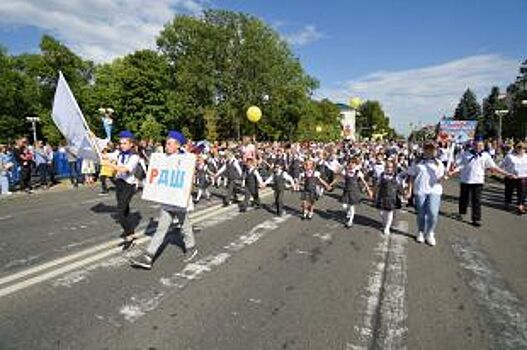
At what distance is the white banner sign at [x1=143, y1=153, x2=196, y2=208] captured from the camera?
275 inches

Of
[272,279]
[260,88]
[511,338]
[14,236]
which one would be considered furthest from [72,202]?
[260,88]

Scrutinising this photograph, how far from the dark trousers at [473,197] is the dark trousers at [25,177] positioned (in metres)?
14.7

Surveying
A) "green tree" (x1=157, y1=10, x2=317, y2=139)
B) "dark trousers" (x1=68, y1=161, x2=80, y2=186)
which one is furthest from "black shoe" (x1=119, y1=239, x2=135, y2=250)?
"green tree" (x1=157, y1=10, x2=317, y2=139)

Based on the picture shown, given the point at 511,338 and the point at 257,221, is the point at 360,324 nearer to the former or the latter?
the point at 511,338

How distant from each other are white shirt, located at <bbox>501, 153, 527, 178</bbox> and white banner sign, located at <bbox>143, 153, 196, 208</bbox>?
1014 centimetres

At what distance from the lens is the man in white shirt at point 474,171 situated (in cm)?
1116

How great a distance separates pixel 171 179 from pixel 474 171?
7606 mm

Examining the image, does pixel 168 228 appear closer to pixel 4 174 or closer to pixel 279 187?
pixel 279 187

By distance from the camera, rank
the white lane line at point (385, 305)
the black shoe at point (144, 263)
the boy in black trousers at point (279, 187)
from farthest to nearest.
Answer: the boy in black trousers at point (279, 187), the black shoe at point (144, 263), the white lane line at point (385, 305)

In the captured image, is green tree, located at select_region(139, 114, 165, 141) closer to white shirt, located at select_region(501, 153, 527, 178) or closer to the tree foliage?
the tree foliage

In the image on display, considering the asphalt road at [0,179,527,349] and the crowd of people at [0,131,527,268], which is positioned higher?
the crowd of people at [0,131,527,268]

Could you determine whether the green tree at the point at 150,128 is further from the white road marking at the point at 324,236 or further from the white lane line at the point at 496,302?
the white lane line at the point at 496,302

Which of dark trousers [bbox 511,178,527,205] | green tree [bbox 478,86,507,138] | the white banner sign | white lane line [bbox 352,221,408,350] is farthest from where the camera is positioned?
green tree [bbox 478,86,507,138]

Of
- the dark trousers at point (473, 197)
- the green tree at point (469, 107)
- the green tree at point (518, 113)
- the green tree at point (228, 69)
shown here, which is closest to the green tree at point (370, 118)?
the green tree at point (469, 107)
